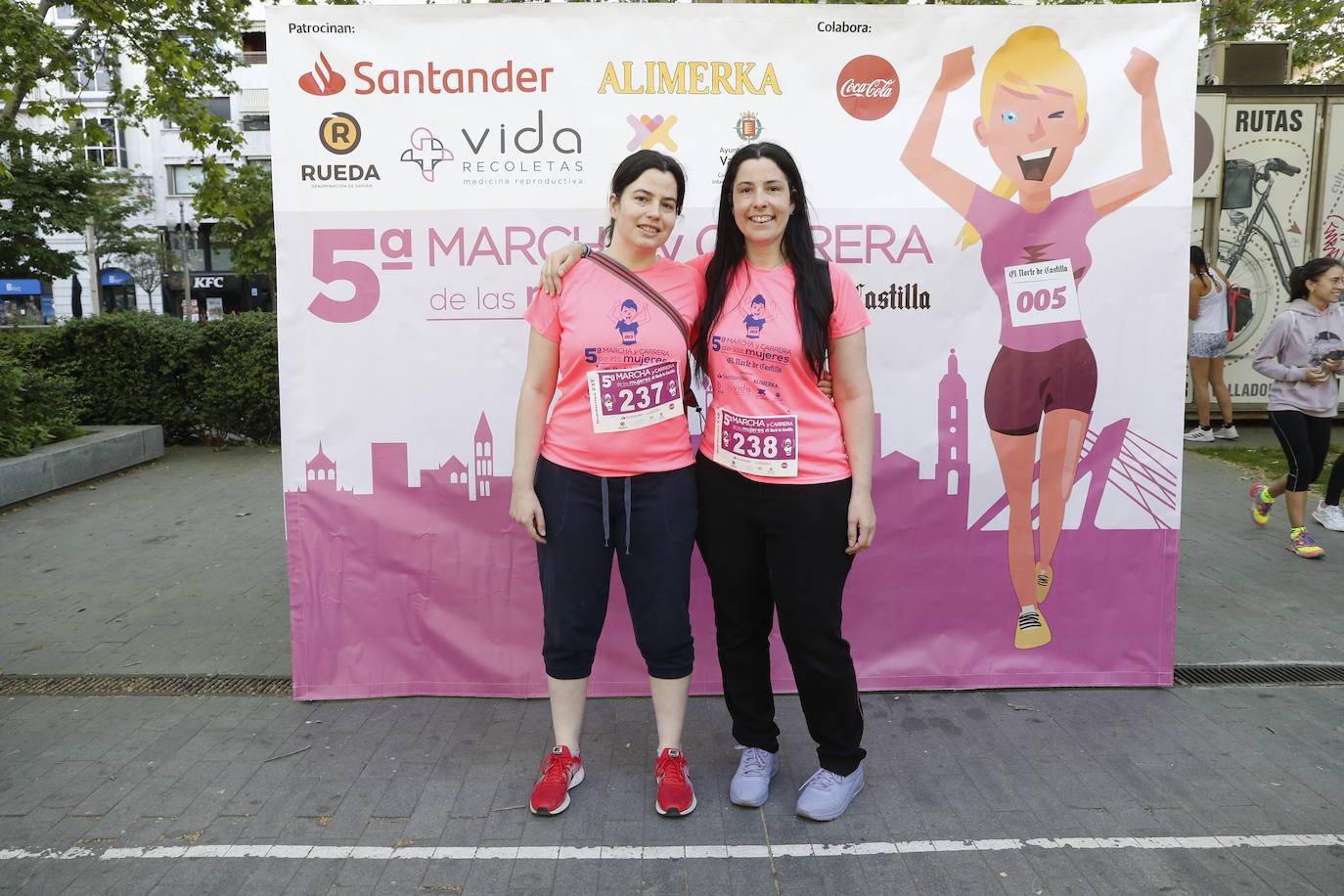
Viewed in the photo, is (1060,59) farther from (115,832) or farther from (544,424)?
(115,832)

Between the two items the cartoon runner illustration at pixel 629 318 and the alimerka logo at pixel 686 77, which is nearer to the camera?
the cartoon runner illustration at pixel 629 318

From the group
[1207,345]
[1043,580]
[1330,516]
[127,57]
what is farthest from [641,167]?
[127,57]

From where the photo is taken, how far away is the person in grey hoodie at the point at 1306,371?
6004 mm

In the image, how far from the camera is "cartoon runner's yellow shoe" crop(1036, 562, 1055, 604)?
412cm

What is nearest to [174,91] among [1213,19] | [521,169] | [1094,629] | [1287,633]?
[521,169]

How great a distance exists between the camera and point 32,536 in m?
7.14

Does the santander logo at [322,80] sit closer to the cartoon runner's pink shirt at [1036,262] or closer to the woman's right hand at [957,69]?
the woman's right hand at [957,69]

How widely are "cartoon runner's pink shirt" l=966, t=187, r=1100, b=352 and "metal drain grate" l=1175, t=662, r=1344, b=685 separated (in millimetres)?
1629

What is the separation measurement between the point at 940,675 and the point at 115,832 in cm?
306

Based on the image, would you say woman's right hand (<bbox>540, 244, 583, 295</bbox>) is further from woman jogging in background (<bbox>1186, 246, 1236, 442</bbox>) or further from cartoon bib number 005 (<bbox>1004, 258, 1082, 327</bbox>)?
woman jogging in background (<bbox>1186, 246, 1236, 442</bbox>)

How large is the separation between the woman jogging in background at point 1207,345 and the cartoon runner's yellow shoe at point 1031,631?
7.14m

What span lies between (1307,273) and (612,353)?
5.19m

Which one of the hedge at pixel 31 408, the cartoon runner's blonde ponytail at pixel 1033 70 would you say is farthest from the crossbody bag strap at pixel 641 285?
the hedge at pixel 31 408

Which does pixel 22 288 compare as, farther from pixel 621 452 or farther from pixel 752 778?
pixel 752 778
